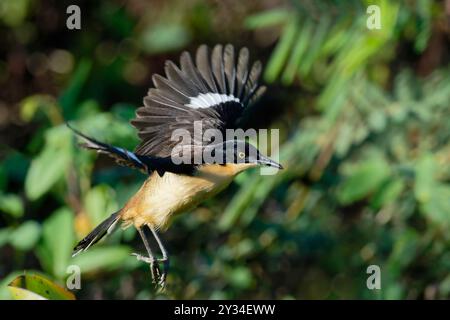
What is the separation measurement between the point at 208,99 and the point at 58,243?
2.86 ft

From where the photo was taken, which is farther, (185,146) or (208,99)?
(208,99)

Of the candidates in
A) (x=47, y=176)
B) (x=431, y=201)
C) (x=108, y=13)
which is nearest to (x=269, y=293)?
(x=431, y=201)

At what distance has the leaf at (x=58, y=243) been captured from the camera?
3473mm

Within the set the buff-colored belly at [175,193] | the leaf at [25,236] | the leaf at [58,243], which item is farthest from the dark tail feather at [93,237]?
the leaf at [25,236]

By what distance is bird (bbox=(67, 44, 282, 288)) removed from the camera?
2.86 metres

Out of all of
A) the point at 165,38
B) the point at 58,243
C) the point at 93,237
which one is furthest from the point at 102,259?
the point at 165,38

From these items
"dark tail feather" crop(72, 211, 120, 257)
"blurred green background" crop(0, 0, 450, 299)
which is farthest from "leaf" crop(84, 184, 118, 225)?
"dark tail feather" crop(72, 211, 120, 257)

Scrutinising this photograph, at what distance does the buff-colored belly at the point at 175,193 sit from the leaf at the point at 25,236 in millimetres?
694

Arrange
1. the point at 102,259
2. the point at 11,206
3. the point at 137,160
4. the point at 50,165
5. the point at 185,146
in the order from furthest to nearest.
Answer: the point at 11,206, the point at 50,165, the point at 102,259, the point at 185,146, the point at 137,160

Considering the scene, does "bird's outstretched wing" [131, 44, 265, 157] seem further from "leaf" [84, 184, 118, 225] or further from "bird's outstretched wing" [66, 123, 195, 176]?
"leaf" [84, 184, 118, 225]

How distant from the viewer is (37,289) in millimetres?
2760

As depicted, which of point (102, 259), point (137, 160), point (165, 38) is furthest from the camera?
point (165, 38)

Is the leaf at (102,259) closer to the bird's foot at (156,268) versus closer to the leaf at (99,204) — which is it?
the leaf at (99,204)

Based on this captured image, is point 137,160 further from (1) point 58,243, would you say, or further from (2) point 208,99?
(1) point 58,243
